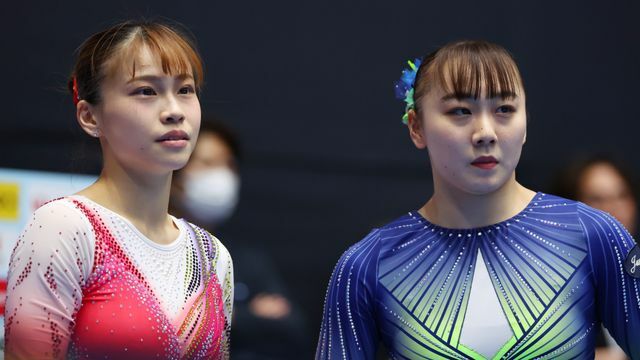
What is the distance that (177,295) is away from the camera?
2787mm

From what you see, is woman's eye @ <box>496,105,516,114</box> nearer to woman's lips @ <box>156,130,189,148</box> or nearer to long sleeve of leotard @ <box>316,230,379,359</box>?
long sleeve of leotard @ <box>316,230,379,359</box>

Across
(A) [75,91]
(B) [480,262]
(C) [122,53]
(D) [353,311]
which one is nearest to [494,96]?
(B) [480,262]

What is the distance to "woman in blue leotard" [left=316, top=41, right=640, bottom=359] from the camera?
2795 millimetres

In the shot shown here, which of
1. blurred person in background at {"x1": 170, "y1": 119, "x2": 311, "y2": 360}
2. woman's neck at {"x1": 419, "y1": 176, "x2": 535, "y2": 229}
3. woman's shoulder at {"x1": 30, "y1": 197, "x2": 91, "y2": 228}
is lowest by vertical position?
blurred person in background at {"x1": 170, "y1": 119, "x2": 311, "y2": 360}

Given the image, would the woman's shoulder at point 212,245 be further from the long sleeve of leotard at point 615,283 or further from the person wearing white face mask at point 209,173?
the person wearing white face mask at point 209,173

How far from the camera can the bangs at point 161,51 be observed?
109 inches

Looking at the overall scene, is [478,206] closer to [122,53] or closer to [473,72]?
[473,72]

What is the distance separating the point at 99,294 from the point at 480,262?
94cm

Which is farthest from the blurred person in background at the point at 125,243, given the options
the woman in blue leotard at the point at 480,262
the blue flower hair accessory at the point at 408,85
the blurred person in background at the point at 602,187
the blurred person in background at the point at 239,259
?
the blurred person in background at the point at 602,187

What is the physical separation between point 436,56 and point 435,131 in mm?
211

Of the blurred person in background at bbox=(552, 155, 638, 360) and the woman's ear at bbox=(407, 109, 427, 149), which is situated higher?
the woman's ear at bbox=(407, 109, 427, 149)

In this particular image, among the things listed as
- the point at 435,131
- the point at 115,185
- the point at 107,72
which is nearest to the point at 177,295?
the point at 115,185

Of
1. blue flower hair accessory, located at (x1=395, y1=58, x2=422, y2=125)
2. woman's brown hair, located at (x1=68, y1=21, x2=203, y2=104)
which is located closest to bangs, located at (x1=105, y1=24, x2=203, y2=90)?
woman's brown hair, located at (x1=68, y1=21, x2=203, y2=104)

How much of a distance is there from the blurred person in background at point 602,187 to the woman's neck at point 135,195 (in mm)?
1957
